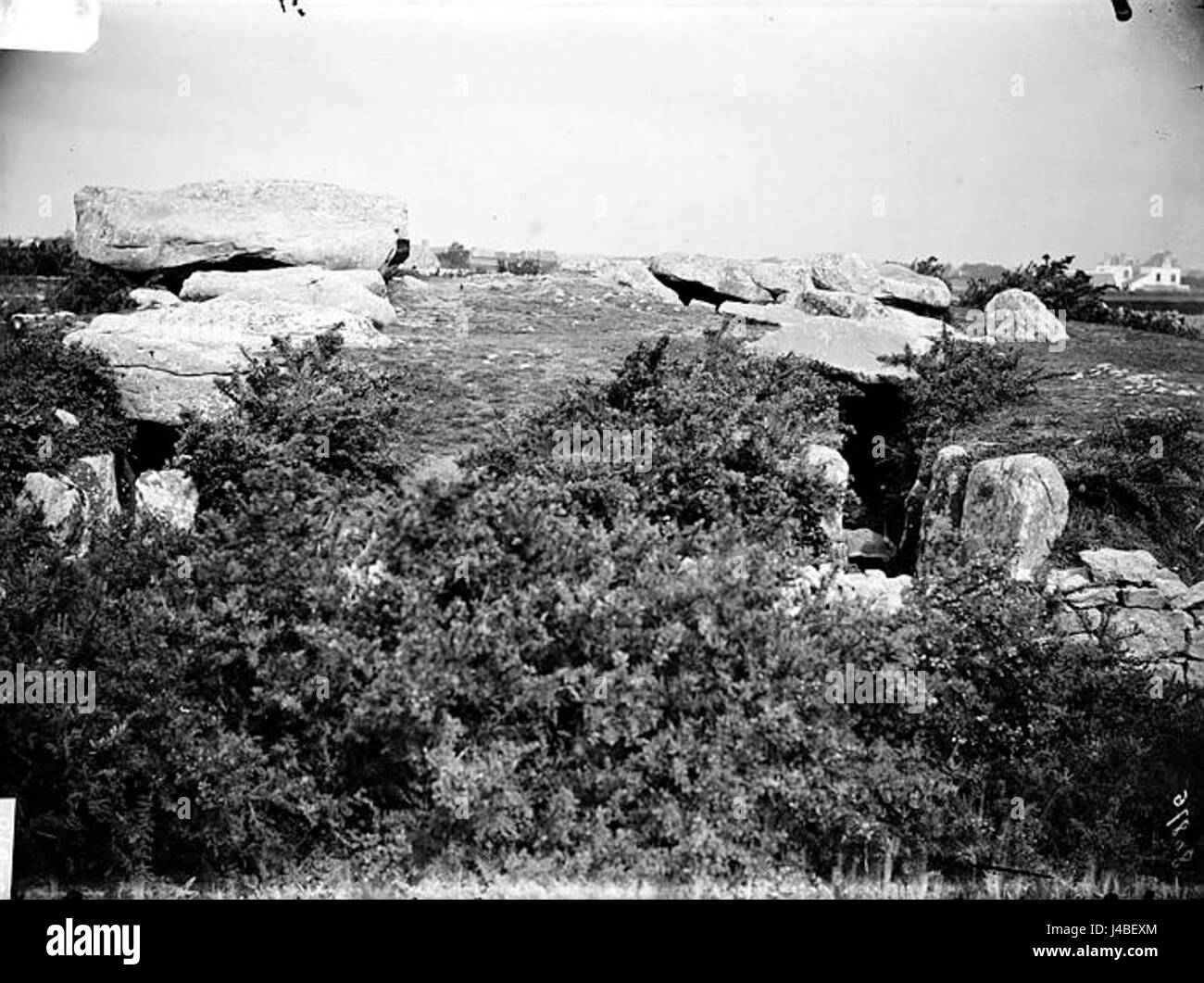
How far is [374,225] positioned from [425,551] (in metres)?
11.4

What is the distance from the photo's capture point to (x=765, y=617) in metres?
6.85

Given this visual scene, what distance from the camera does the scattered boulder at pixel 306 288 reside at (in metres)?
14.0

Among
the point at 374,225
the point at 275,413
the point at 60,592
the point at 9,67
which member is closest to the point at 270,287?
the point at 374,225

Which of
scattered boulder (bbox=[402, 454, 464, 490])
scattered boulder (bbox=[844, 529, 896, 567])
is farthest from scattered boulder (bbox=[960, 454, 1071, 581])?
scattered boulder (bbox=[402, 454, 464, 490])

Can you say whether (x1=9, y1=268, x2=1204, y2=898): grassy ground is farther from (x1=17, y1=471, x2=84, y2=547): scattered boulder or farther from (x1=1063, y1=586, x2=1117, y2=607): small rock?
(x1=17, y1=471, x2=84, y2=547): scattered boulder

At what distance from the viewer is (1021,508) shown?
30.7ft

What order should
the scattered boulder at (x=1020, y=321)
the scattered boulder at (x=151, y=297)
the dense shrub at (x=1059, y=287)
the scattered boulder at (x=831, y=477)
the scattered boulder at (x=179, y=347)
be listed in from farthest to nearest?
the dense shrub at (x=1059, y=287)
the scattered boulder at (x=1020, y=321)
the scattered boulder at (x=151, y=297)
the scattered boulder at (x=179, y=347)
the scattered boulder at (x=831, y=477)

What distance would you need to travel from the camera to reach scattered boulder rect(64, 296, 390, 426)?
1043cm

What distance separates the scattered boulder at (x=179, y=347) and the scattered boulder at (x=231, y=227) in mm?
4474

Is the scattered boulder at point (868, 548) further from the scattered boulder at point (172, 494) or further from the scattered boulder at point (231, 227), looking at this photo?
the scattered boulder at point (231, 227)

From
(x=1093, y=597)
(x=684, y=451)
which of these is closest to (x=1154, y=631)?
(x=1093, y=597)

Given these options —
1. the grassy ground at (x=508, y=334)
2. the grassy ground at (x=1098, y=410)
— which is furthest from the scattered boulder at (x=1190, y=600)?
the grassy ground at (x=508, y=334)
